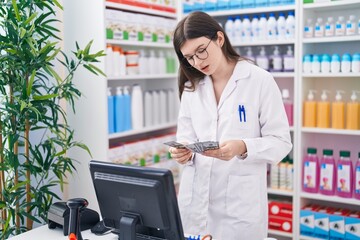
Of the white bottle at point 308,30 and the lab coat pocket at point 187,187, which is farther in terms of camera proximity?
the white bottle at point 308,30

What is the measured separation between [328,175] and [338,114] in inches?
19.1

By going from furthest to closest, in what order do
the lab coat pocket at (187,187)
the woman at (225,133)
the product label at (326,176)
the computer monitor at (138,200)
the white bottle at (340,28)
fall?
1. the product label at (326,176)
2. the white bottle at (340,28)
3. the lab coat pocket at (187,187)
4. the woman at (225,133)
5. the computer monitor at (138,200)

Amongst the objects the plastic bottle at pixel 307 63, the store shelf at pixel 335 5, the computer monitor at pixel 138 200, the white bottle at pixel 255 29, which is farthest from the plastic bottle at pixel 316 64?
Result: the computer monitor at pixel 138 200

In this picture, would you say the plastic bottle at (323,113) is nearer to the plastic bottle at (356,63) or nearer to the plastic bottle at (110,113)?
the plastic bottle at (356,63)

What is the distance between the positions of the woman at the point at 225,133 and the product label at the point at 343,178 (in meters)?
1.34

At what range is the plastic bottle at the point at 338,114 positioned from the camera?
328 centimetres

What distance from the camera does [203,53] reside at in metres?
2.08

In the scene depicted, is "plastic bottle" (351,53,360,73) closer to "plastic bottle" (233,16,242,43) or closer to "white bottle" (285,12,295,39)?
"white bottle" (285,12,295,39)

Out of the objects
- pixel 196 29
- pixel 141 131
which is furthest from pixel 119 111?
pixel 196 29

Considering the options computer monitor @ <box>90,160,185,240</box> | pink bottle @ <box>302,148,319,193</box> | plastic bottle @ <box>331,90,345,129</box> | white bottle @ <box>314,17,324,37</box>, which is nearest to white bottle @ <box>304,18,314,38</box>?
white bottle @ <box>314,17,324,37</box>

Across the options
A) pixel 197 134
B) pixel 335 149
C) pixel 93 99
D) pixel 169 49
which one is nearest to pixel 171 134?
pixel 169 49

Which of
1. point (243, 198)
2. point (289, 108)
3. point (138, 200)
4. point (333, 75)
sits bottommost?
point (243, 198)

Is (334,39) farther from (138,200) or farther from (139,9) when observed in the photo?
(138,200)

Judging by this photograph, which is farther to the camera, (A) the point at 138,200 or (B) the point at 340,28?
(B) the point at 340,28
